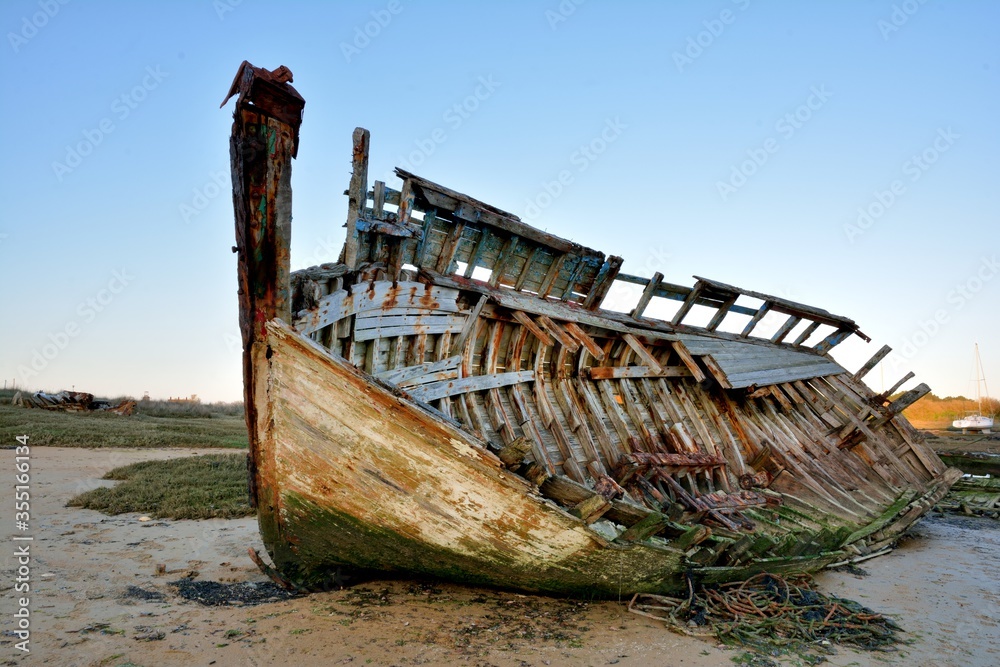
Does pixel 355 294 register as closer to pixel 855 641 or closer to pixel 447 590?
pixel 447 590

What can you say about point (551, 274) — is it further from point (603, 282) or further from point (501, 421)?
point (501, 421)

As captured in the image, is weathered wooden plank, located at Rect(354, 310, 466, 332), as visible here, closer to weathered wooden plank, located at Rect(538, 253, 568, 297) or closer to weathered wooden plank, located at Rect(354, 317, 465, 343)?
weathered wooden plank, located at Rect(354, 317, 465, 343)

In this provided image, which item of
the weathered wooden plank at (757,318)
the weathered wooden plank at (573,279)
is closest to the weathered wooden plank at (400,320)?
the weathered wooden plank at (573,279)

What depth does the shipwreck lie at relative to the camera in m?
4.39

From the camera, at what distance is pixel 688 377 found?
10250 millimetres

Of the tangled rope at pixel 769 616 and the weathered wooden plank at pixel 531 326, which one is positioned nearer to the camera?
the tangled rope at pixel 769 616

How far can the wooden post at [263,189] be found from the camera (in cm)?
430

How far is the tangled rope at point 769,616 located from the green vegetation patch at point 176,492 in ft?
24.7

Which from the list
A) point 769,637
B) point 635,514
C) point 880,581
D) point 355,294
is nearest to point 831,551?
point 880,581

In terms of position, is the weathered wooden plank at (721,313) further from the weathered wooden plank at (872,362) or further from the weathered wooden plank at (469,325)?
the weathered wooden plank at (469,325)

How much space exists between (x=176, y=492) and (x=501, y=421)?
301 inches

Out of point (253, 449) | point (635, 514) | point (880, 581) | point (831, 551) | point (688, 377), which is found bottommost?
point (880, 581)

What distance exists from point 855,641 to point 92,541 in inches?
341

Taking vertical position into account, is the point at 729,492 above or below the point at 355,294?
below
